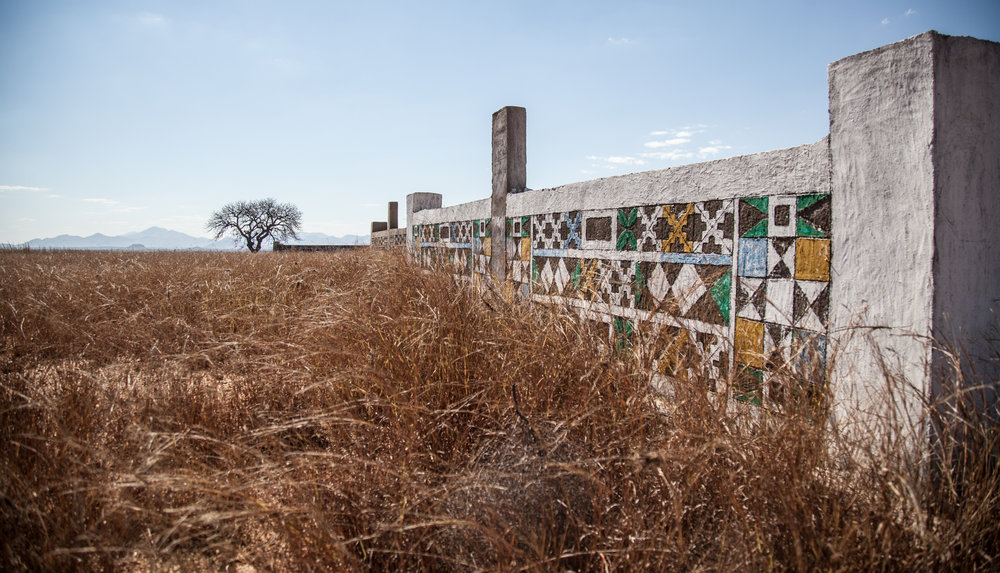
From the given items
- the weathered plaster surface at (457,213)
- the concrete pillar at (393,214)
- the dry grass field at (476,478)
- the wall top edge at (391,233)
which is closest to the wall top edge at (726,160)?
the dry grass field at (476,478)

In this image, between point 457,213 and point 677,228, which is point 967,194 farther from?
point 457,213

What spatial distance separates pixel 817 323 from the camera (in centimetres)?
207

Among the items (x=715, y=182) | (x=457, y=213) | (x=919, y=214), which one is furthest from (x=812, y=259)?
(x=457, y=213)

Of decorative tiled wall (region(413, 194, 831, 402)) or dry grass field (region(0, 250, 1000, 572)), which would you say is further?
decorative tiled wall (region(413, 194, 831, 402))

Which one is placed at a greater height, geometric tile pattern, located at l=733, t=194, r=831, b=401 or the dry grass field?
geometric tile pattern, located at l=733, t=194, r=831, b=401

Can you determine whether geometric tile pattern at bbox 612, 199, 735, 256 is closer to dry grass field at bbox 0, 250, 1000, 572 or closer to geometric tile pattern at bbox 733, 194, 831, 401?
geometric tile pattern at bbox 733, 194, 831, 401

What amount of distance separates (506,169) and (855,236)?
10.6 feet

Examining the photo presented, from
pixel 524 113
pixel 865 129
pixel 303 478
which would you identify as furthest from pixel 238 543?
pixel 524 113

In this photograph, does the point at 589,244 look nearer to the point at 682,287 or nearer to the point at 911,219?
the point at 682,287

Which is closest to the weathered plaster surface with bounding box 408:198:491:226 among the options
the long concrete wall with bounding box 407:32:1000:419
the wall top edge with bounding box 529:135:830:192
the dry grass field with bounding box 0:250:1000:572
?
the wall top edge with bounding box 529:135:830:192

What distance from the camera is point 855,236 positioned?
192 cm

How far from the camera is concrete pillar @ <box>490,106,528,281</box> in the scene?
4.76m

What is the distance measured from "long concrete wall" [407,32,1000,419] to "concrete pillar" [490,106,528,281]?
6.34 feet

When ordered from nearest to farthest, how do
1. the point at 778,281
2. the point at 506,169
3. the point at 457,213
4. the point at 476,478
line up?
1. the point at 476,478
2. the point at 778,281
3. the point at 506,169
4. the point at 457,213
